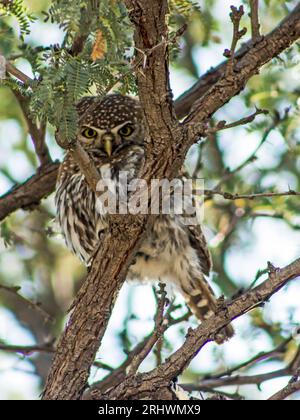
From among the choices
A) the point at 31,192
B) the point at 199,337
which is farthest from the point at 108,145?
the point at 199,337

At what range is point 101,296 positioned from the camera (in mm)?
3871

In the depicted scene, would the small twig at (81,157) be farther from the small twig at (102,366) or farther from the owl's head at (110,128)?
the small twig at (102,366)

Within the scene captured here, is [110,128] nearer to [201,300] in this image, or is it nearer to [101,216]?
[101,216]

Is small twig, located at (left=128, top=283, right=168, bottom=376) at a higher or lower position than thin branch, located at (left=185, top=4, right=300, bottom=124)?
lower

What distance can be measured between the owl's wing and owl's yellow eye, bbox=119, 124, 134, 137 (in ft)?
2.17

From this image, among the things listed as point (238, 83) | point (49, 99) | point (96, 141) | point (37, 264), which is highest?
point (37, 264)

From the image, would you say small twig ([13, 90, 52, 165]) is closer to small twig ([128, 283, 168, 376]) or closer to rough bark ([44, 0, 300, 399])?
rough bark ([44, 0, 300, 399])

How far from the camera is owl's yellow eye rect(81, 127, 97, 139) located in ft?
17.3

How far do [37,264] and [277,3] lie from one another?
2922mm

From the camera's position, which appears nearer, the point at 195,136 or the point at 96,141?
the point at 195,136

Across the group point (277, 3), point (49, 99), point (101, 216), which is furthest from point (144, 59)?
point (277, 3)

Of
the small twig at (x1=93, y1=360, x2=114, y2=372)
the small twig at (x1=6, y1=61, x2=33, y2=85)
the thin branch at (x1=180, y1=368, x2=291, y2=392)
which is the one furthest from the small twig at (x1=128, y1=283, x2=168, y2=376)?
the small twig at (x1=93, y1=360, x2=114, y2=372)

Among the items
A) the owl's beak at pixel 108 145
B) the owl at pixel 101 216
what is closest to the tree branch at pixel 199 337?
the owl at pixel 101 216
